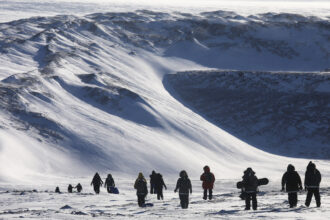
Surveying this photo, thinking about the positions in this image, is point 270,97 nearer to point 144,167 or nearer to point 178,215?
point 144,167

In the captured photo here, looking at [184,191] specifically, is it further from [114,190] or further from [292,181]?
[114,190]

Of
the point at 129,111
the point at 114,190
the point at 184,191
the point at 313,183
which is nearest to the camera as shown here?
the point at 313,183

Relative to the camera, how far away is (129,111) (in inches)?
3440

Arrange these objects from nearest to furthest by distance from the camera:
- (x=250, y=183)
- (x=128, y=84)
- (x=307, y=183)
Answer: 1. (x=307, y=183)
2. (x=250, y=183)
3. (x=128, y=84)

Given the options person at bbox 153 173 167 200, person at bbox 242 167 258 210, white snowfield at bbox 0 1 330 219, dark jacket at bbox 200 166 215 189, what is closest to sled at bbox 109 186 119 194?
white snowfield at bbox 0 1 330 219

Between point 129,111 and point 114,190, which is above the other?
point 129,111

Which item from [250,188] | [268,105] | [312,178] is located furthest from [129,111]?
[312,178]

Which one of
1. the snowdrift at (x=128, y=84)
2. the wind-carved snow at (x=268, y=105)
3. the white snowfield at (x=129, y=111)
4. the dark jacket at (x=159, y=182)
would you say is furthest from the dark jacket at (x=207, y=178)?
the wind-carved snow at (x=268, y=105)

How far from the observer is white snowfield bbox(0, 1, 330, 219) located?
28906mm

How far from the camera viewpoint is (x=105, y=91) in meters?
92.4

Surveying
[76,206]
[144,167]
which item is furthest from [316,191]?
[144,167]

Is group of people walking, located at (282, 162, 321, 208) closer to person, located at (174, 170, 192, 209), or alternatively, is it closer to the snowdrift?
person, located at (174, 170, 192, 209)

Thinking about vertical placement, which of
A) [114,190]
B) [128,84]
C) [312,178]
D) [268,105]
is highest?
[128,84]

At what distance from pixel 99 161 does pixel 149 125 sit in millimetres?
19596
